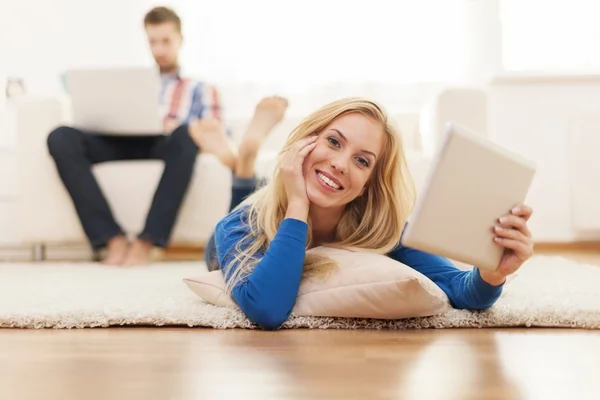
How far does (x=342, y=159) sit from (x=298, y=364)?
0.44 m

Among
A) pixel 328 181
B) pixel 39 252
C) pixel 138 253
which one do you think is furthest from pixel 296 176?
pixel 39 252

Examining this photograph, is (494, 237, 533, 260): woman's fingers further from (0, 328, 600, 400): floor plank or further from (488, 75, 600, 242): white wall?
(488, 75, 600, 242): white wall

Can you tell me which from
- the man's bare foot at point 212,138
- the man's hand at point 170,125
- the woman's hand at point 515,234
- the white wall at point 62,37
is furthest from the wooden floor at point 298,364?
the white wall at point 62,37

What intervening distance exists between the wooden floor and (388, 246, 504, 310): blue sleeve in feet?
0.24

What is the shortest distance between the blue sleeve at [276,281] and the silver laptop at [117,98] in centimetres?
140

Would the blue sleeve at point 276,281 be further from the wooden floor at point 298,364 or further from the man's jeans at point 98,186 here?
the man's jeans at point 98,186

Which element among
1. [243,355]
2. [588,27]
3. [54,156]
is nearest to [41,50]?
[54,156]

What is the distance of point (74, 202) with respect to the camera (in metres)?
2.47

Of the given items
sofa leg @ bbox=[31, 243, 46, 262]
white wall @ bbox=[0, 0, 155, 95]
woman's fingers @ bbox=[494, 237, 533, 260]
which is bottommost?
sofa leg @ bbox=[31, 243, 46, 262]

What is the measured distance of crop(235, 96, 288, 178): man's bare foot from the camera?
204 centimetres

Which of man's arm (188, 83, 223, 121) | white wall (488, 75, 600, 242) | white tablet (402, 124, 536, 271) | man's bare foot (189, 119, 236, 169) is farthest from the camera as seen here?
white wall (488, 75, 600, 242)

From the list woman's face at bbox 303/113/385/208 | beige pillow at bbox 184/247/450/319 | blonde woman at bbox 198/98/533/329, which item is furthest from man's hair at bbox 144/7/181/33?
beige pillow at bbox 184/247/450/319

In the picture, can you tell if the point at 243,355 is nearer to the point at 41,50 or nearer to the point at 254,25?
the point at 254,25

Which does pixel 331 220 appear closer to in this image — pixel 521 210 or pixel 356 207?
pixel 356 207
